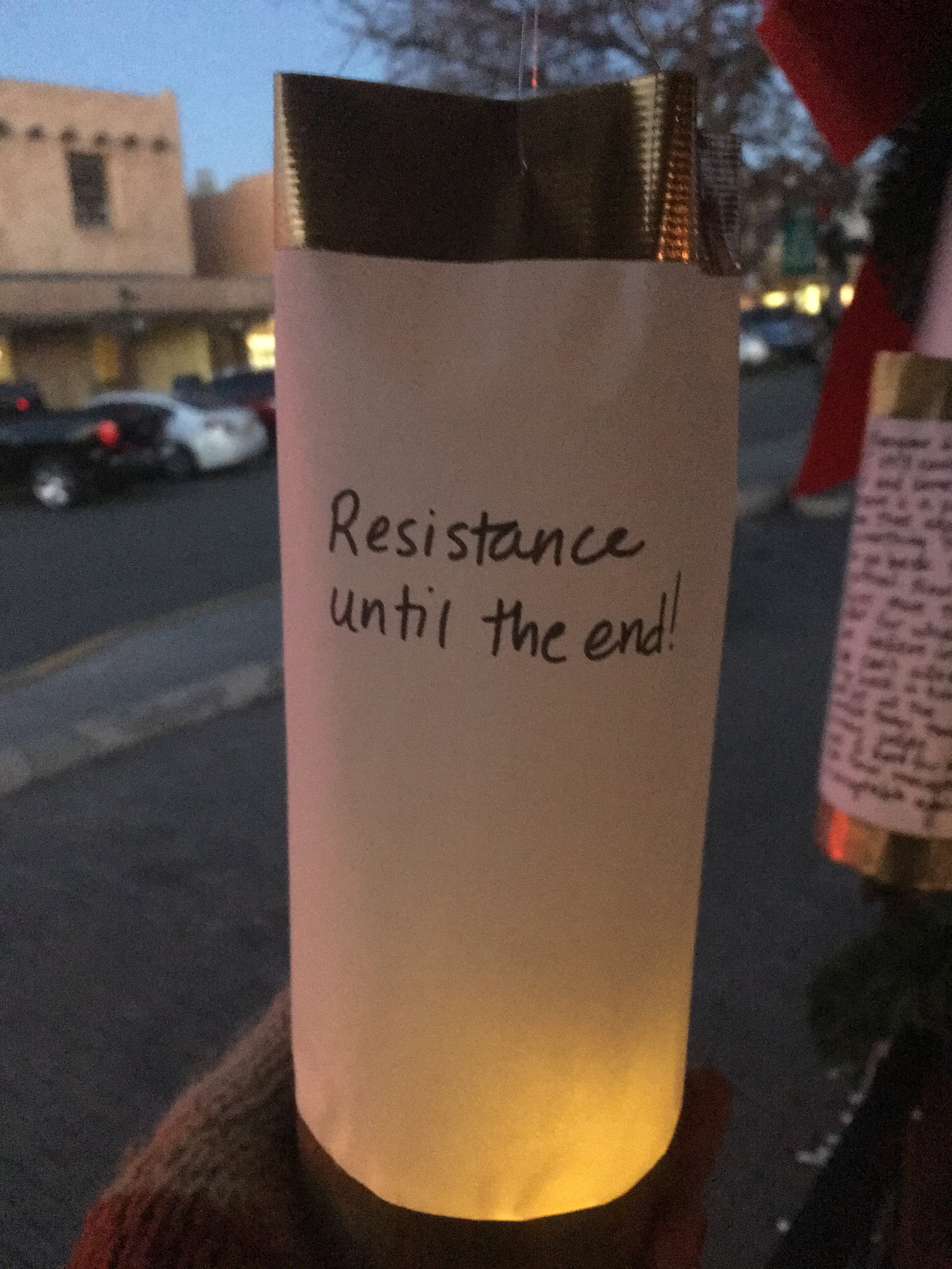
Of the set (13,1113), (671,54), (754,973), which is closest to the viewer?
(13,1113)

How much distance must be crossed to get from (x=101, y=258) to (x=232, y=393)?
2.92m

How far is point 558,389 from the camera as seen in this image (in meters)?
0.40

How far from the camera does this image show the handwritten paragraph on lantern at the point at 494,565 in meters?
0.41

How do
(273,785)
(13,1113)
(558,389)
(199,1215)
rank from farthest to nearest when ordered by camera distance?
(273,785)
(13,1113)
(199,1215)
(558,389)

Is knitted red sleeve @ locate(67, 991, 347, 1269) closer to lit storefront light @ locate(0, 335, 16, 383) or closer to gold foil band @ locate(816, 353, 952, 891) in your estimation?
gold foil band @ locate(816, 353, 952, 891)

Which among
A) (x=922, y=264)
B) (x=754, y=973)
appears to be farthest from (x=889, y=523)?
(x=754, y=973)

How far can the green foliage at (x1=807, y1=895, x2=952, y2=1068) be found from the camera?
79cm

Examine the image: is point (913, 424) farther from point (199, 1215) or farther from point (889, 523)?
point (199, 1215)

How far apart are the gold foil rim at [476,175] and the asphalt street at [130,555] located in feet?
9.55

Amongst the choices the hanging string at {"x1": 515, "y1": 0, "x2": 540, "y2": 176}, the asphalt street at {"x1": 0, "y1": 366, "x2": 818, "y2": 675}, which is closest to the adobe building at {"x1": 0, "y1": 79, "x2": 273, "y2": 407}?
the asphalt street at {"x1": 0, "y1": 366, "x2": 818, "y2": 675}

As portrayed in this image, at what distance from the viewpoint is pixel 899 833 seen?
2.31 feet

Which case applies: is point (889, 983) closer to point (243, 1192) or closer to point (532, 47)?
point (243, 1192)

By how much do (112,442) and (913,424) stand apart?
7.83 meters

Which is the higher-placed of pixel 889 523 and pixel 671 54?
pixel 671 54
